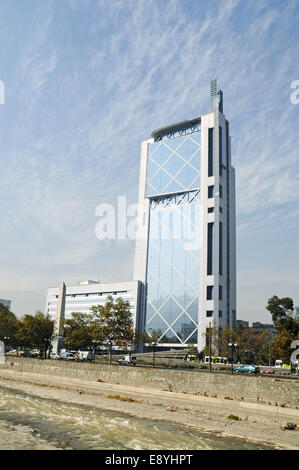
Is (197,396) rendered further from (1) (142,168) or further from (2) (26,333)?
(1) (142,168)

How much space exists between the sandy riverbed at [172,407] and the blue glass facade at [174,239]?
75325 millimetres

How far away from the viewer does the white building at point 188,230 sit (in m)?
120

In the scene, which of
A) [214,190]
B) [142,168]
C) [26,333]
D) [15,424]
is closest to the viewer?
[15,424]

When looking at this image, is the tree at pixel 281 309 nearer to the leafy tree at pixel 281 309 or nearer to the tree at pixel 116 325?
the leafy tree at pixel 281 309

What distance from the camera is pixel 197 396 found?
3578 cm

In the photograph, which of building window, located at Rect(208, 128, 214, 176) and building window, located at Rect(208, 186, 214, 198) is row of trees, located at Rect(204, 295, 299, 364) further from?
building window, located at Rect(208, 128, 214, 176)

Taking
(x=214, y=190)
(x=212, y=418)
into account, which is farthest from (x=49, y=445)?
(x=214, y=190)

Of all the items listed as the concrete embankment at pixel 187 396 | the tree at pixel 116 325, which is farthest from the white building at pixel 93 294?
the concrete embankment at pixel 187 396

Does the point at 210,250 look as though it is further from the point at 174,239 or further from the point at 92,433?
the point at 92,433

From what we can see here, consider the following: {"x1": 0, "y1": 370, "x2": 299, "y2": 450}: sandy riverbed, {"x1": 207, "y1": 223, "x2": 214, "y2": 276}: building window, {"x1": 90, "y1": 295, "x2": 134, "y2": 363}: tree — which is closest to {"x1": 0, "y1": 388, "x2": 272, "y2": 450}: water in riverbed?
{"x1": 0, "y1": 370, "x2": 299, "y2": 450}: sandy riverbed

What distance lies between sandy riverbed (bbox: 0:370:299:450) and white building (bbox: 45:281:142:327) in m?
80.9

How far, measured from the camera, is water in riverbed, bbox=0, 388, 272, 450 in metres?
21.0

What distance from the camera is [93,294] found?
14262 cm
